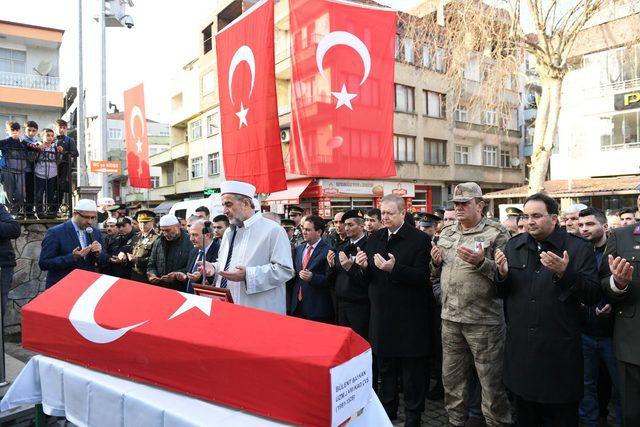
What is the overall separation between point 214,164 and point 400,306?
32.2 metres

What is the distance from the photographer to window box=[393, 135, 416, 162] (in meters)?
28.8

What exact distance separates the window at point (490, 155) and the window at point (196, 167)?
21614 millimetres

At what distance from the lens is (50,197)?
8.65m

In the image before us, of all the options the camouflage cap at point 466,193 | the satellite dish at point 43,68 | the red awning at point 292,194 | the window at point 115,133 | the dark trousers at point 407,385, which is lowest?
the dark trousers at point 407,385

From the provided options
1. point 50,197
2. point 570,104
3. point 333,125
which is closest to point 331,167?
point 333,125

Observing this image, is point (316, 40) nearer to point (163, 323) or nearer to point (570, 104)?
point (163, 323)

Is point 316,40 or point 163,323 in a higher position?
point 316,40

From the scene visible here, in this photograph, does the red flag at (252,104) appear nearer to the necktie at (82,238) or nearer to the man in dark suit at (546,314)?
the necktie at (82,238)

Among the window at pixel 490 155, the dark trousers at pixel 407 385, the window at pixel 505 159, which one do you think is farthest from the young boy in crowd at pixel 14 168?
the window at pixel 505 159

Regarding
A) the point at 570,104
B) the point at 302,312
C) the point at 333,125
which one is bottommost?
the point at 302,312

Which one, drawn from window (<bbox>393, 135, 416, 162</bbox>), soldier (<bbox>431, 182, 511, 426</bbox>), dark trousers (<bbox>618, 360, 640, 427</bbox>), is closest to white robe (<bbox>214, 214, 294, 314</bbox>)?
soldier (<bbox>431, 182, 511, 426</bbox>)

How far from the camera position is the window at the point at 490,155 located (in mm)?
33656

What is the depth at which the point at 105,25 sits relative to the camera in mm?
13852

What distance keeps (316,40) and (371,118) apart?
124 cm
